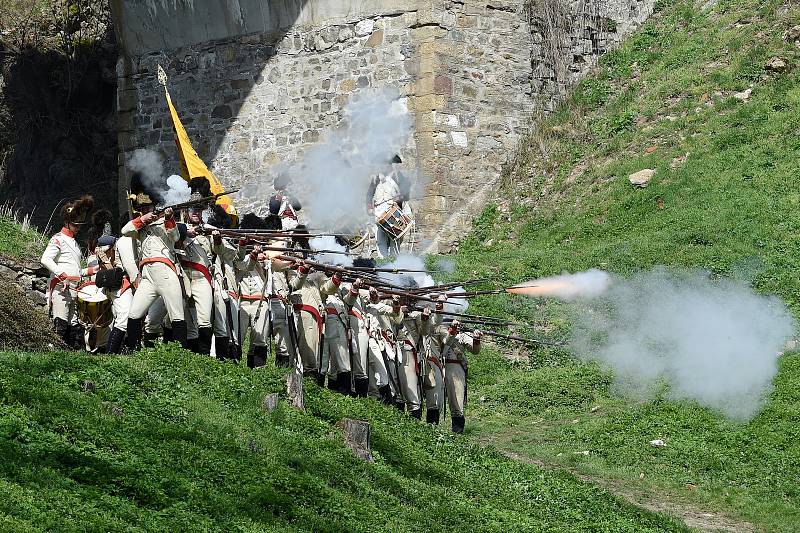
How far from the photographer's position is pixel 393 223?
80.1 feet

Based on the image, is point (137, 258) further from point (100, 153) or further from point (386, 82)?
point (100, 153)

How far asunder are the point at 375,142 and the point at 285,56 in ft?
9.12

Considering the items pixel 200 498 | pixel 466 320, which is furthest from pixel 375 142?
pixel 200 498

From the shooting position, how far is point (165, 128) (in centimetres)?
2919

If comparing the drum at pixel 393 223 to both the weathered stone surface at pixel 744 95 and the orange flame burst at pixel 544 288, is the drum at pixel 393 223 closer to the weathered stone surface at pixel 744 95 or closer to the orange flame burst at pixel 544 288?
the orange flame burst at pixel 544 288

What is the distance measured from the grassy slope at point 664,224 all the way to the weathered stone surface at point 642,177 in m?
0.13

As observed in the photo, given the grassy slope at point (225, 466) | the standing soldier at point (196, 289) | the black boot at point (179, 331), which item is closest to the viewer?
the grassy slope at point (225, 466)

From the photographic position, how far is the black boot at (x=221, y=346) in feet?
51.5

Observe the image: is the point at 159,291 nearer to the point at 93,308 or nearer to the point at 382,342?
the point at 93,308

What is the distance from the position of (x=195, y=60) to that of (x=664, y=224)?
33.5 feet

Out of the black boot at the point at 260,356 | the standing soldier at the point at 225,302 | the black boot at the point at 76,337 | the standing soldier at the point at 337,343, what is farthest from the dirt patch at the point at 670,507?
the black boot at the point at 76,337

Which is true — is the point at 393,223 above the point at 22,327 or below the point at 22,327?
above

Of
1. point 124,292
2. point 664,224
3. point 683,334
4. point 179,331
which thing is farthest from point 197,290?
point 664,224

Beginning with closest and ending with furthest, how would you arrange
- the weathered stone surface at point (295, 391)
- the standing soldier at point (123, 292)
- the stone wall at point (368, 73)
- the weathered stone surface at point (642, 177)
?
the weathered stone surface at point (295, 391)
the standing soldier at point (123, 292)
the weathered stone surface at point (642, 177)
the stone wall at point (368, 73)
